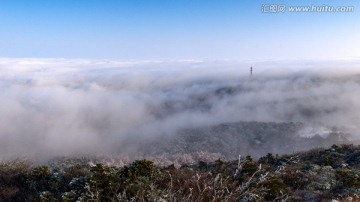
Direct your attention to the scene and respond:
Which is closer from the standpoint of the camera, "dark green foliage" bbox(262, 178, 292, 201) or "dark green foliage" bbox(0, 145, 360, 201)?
"dark green foliage" bbox(0, 145, 360, 201)

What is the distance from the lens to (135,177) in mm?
8695

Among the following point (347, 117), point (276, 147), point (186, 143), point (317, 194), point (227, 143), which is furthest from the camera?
point (347, 117)

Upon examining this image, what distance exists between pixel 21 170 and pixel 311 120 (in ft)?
450

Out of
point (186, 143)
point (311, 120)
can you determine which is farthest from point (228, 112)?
point (186, 143)

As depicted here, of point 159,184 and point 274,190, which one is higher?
point 159,184

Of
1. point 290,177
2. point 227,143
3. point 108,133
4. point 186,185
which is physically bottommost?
point 108,133

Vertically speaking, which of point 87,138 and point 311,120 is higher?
point 311,120

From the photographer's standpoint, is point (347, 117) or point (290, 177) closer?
point (290, 177)

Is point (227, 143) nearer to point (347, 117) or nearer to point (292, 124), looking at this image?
point (292, 124)

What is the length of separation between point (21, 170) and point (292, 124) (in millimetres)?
124527

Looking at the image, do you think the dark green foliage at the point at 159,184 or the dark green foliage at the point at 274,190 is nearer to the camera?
the dark green foliage at the point at 159,184

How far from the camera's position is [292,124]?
128 meters

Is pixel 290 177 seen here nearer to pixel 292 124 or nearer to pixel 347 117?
pixel 292 124

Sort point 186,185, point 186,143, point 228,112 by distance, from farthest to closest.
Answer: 1. point 228,112
2. point 186,143
3. point 186,185
